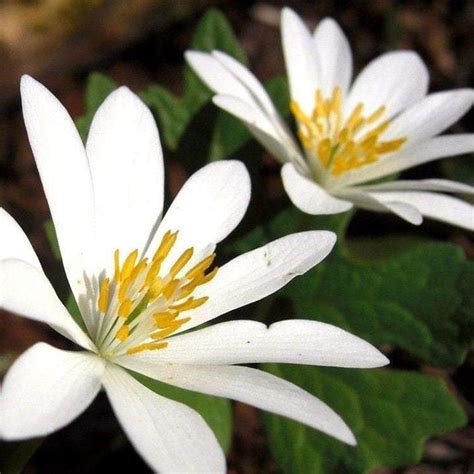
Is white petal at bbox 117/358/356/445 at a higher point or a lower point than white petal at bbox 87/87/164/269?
lower

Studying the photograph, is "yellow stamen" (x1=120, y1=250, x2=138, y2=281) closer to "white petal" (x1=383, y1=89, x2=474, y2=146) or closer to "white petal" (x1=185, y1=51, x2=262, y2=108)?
"white petal" (x1=185, y1=51, x2=262, y2=108)

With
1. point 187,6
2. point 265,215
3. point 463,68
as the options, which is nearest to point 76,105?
point 187,6

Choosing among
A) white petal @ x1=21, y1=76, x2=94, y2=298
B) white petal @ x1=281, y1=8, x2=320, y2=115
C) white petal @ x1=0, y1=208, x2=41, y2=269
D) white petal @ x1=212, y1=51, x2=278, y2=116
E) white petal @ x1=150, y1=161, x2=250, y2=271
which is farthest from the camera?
white petal @ x1=281, y1=8, x2=320, y2=115

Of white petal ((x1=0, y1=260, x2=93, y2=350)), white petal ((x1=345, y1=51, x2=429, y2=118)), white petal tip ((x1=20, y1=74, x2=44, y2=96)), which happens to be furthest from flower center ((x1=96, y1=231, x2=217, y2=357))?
white petal ((x1=345, y1=51, x2=429, y2=118))

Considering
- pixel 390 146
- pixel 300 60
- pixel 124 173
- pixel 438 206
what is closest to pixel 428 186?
pixel 438 206

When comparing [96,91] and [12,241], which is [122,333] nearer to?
[12,241]

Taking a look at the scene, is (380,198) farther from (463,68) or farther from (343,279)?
(463,68)
